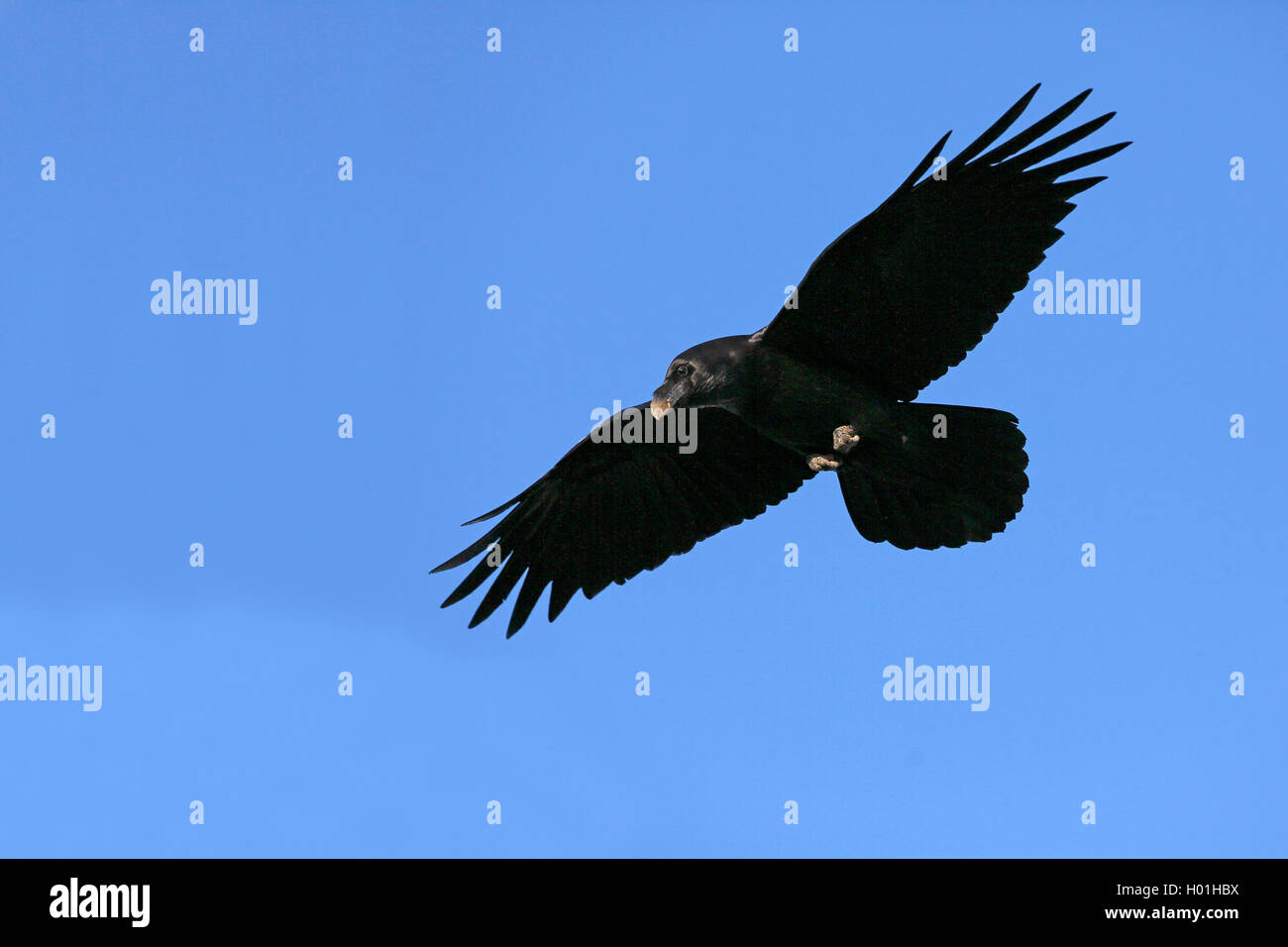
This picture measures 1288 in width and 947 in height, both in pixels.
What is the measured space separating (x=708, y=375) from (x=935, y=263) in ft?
5.21

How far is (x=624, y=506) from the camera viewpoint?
1020cm

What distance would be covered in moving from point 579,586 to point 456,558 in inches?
42.9

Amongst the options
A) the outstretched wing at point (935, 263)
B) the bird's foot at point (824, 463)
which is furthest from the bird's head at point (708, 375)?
the bird's foot at point (824, 463)

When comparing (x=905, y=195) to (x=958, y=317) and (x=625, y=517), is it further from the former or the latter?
(x=625, y=517)

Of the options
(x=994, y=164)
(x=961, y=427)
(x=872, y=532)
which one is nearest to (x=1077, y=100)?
(x=994, y=164)

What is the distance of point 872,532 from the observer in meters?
9.23

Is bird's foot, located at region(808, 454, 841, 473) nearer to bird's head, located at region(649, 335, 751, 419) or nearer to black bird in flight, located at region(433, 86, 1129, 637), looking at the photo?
black bird in flight, located at region(433, 86, 1129, 637)

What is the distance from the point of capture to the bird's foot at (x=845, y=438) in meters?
8.78

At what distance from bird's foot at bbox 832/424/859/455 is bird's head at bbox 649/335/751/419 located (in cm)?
68

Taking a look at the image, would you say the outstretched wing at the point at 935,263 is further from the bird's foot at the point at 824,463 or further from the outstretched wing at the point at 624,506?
the outstretched wing at the point at 624,506

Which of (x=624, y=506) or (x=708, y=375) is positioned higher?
(x=708, y=375)

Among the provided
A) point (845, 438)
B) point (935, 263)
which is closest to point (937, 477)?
point (845, 438)

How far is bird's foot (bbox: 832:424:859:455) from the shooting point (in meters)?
8.78

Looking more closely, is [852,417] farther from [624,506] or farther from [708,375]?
[624,506]
